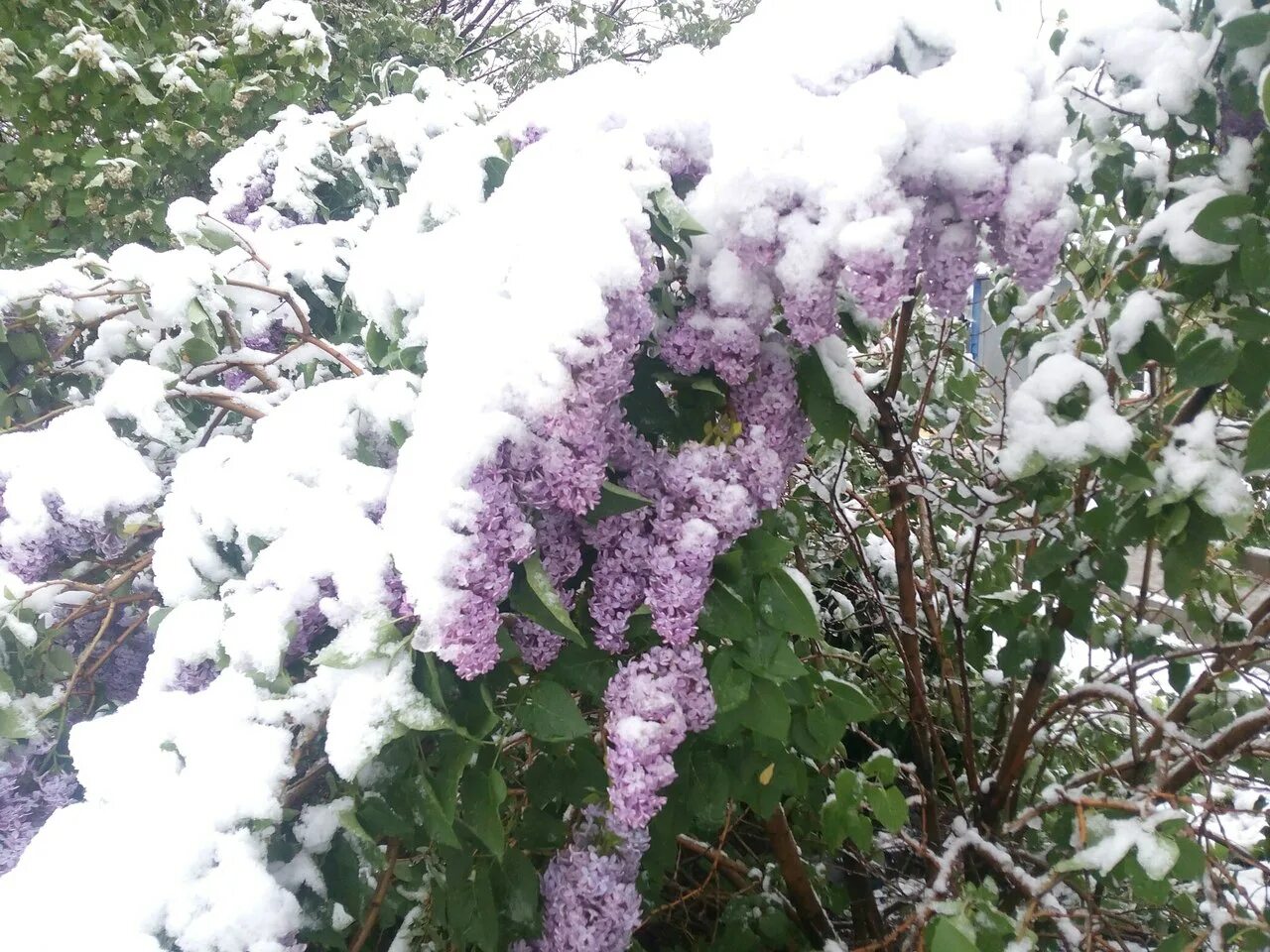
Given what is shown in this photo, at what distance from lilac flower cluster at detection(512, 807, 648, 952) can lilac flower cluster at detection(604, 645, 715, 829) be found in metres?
0.26

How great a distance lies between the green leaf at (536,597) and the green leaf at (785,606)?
24 centimetres

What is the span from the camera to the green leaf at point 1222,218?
0.91m

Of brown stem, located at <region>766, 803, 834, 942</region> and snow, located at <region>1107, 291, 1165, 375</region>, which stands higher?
snow, located at <region>1107, 291, 1165, 375</region>

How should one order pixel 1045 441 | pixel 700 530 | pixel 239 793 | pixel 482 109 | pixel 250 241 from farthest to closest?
pixel 482 109 → pixel 250 241 → pixel 1045 441 → pixel 700 530 → pixel 239 793

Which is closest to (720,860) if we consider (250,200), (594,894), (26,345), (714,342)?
(594,894)

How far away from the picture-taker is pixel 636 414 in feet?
3.09

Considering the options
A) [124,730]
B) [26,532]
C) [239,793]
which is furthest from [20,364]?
[239,793]

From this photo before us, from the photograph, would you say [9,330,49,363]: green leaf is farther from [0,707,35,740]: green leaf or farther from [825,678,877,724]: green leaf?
[825,678,877,724]: green leaf

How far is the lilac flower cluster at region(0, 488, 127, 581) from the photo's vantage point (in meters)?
1.10

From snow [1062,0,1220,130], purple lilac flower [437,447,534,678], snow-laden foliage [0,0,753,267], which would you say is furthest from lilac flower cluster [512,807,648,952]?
snow-laden foliage [0,0,753,267]

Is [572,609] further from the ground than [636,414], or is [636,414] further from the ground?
[636,414]

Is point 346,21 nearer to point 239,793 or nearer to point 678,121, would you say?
point 678,121

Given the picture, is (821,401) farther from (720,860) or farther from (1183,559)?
(720,860)

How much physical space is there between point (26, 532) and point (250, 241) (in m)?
0.65
